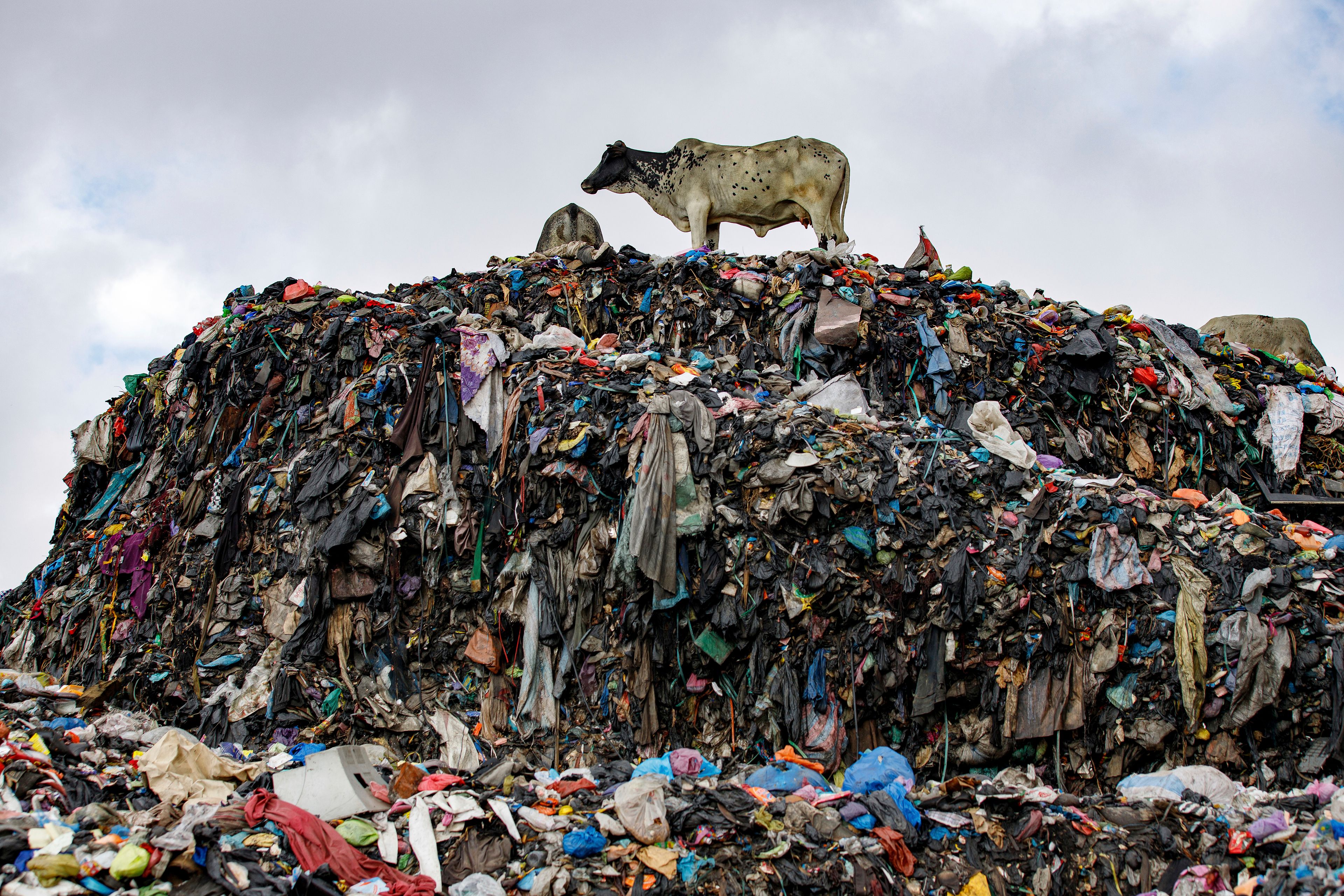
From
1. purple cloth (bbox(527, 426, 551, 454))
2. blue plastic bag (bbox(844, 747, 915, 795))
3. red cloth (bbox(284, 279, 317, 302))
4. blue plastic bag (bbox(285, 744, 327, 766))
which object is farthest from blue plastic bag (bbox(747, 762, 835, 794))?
red cloth (bbox(284, 279, 317, 302))

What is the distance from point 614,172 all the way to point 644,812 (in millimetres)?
10554

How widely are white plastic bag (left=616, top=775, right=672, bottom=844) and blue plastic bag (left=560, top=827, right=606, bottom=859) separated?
0.60ft

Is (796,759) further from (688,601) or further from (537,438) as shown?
(537,438)

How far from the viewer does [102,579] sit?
987cm

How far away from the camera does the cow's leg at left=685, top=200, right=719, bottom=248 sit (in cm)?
1280

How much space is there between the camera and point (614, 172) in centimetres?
1348

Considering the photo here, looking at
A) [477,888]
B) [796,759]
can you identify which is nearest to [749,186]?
[796,759]

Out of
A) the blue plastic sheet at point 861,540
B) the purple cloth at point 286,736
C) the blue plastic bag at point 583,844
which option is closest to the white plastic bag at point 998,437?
the blue plastic sheet at point 861,540

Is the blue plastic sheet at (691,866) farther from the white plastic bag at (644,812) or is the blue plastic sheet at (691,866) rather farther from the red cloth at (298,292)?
the red cloth at (298,292)

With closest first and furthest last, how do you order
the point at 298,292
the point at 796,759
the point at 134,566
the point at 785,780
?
the point at 785,780
the point at 796,759
the point at 134,566
the point at 298,292

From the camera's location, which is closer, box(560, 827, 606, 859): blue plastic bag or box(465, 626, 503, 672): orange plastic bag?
box(560, 827, 606, 859): blue plastic bag

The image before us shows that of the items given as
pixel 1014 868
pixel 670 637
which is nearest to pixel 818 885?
pixel 1014 868

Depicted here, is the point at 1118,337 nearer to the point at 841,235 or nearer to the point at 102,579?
the point at 841,235

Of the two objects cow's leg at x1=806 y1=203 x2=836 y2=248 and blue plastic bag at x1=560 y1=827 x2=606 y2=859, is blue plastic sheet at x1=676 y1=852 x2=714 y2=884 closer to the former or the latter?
blue plastic bag at x1=560 y1=827 x2=606 y2=859
